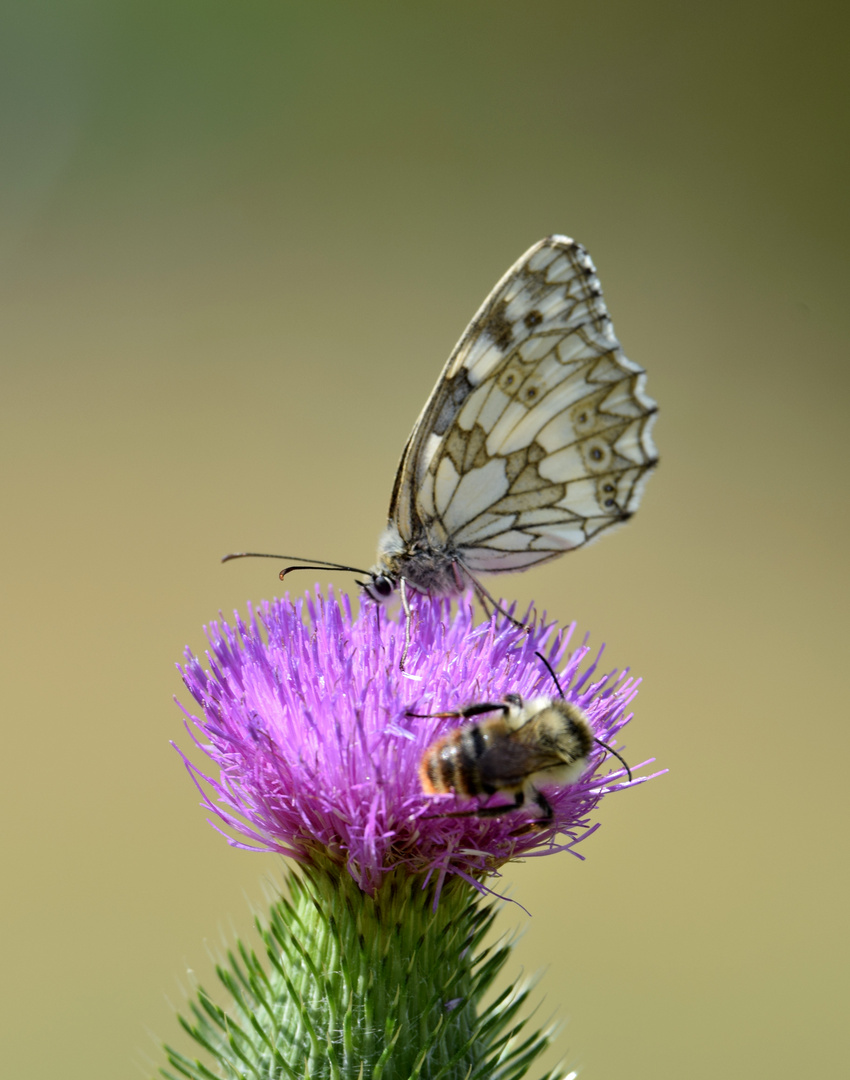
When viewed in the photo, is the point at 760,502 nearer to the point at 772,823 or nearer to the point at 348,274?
the point at 772,823

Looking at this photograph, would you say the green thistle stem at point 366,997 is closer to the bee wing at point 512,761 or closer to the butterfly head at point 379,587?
the bee wing at point 512,761

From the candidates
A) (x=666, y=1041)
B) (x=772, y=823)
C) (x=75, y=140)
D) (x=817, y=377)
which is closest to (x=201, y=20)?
(x=75, y=140)

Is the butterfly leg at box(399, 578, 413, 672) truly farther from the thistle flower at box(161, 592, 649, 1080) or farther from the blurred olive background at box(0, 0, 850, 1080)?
the blurred olive background at box(0, 0, 850, 1080)

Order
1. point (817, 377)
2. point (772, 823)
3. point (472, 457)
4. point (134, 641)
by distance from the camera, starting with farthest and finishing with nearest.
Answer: point (817, 377)
point (134, 641)
point (772, 823)
point (472, 457)

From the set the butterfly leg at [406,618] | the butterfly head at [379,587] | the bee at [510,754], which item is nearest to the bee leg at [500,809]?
the bee at [510,754]

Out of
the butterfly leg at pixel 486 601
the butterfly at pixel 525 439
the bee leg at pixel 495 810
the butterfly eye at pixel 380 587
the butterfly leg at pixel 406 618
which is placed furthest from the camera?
the butterfly at pixel 525 439
